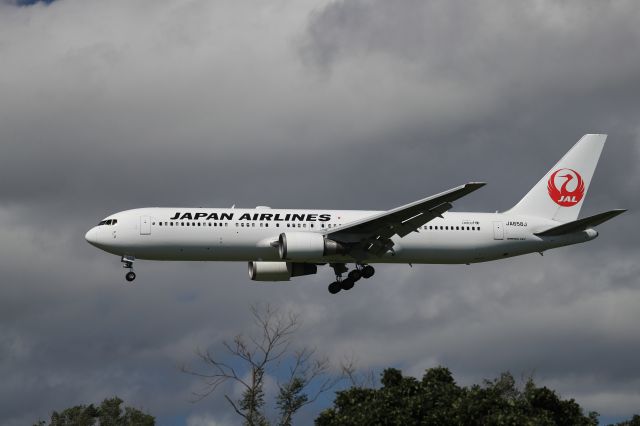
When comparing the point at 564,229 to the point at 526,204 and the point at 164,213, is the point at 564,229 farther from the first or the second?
the point at 164,213

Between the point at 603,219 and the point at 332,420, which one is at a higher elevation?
the point at 603,219

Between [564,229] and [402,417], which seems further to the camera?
[564,229]

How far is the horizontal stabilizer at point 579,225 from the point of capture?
64725mm

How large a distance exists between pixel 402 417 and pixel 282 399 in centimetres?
1240

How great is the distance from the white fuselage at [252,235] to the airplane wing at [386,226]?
3.55 ft

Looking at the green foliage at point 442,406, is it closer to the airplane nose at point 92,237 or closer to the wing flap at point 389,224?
the wing flap at point 389,224

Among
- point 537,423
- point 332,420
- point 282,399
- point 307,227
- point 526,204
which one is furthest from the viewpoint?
point 526,204

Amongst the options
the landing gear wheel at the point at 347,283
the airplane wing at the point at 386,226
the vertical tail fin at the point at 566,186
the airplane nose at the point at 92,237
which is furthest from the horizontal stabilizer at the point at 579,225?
the airplane nose at the point at 92,237

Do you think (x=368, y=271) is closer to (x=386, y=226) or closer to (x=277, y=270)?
(x=386, y=226)

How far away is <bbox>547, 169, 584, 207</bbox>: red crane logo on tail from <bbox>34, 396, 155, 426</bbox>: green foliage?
37678mm

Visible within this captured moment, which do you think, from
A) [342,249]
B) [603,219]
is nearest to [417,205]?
[342,249]

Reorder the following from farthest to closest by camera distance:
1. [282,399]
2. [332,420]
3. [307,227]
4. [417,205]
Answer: [307,227], [417,205], [282,399], [332,420]

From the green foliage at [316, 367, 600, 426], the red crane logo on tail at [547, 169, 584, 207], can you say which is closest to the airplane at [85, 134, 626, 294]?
the red crane logo on tail at [547, 169, 584, 207]

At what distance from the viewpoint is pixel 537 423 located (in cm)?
4147
